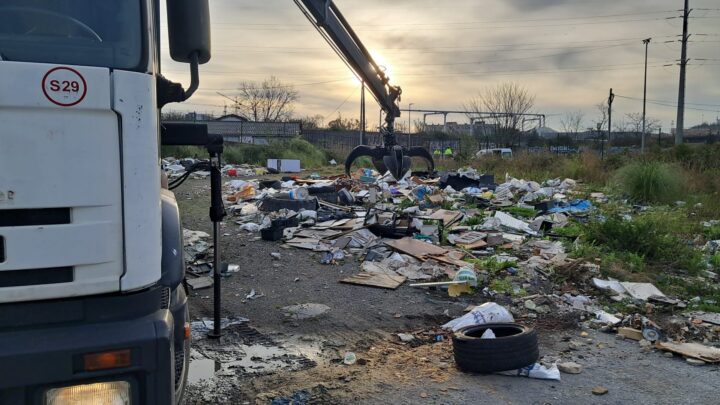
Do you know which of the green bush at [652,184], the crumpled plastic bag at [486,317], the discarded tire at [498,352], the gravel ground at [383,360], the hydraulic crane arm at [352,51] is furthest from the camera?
the green bush at [652,184]

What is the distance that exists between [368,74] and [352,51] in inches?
42.8

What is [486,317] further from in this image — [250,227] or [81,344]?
[250,227]

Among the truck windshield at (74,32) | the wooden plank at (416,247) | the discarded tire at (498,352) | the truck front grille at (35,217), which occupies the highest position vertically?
the truck windshield at (74,32)

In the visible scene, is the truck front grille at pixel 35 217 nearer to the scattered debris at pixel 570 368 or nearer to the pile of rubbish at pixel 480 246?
the scattered debris at pixel 570 368

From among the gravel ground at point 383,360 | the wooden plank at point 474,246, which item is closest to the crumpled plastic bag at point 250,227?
the gravel ground at point 383,360

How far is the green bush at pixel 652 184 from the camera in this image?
14.1 meters

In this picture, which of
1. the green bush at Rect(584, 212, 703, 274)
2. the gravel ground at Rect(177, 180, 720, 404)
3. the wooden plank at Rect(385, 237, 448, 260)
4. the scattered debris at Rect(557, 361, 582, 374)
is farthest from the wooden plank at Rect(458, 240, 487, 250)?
the scattered debris at Rect(557, 361, 582, 374)

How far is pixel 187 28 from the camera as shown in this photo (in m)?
2.66

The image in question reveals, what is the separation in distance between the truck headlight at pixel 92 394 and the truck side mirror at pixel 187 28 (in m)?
1.51

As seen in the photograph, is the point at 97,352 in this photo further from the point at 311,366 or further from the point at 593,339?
the point at 593,339

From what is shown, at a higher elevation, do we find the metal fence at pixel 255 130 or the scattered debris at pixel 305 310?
the metal fence at pixel 255 130

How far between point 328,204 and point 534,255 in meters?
5.26

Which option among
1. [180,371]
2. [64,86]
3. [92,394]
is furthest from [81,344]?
[64,86]

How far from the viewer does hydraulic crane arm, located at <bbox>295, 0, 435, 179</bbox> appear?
1249 cm
